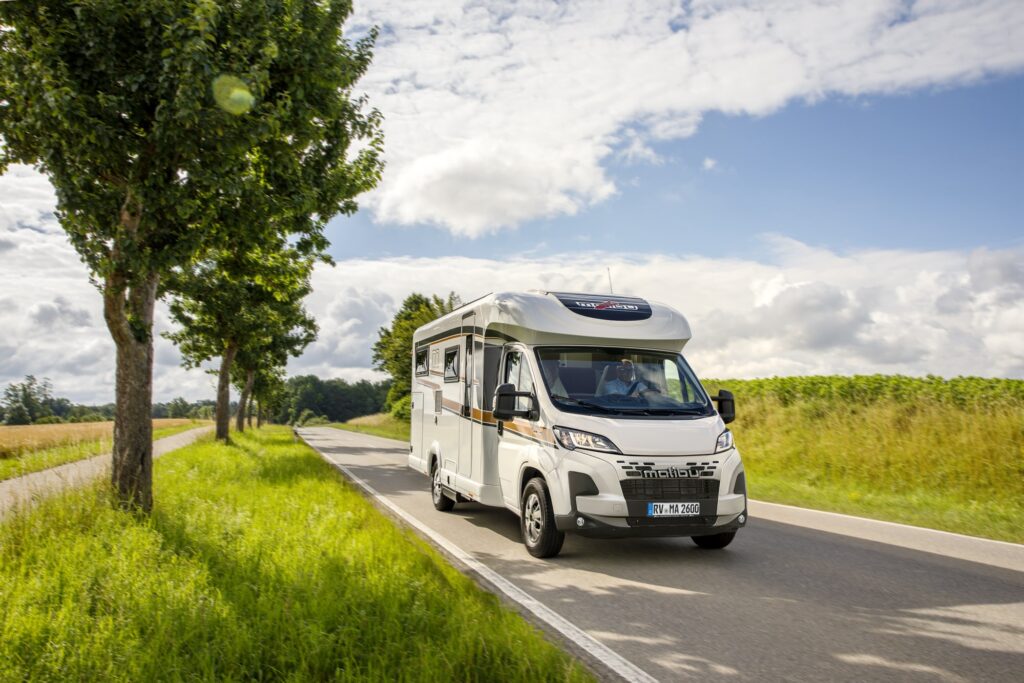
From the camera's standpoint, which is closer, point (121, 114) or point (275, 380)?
point (121, 114)

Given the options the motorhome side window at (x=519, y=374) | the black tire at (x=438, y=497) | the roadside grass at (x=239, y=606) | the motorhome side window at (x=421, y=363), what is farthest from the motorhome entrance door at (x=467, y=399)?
the motorhome side window at (x=421, y=363)

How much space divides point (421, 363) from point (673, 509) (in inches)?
268

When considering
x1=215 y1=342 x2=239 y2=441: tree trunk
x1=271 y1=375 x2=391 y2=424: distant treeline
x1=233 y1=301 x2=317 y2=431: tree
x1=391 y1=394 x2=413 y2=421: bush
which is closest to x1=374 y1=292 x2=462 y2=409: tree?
x1=391 y1=394 x2=413 y2=421: bush

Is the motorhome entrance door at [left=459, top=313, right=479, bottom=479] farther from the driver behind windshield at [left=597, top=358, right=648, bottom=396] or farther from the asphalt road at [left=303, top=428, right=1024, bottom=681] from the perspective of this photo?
the driver behind windshield at [left=597, top=358, right=648, bottom=396]

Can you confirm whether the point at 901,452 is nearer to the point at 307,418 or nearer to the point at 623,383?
the point at 623,383

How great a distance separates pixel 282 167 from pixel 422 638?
7.32 m

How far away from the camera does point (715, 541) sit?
26.2 feet

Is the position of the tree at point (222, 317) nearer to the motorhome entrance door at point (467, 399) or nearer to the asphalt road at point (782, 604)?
the motorhome entrance door at point (467, 399)

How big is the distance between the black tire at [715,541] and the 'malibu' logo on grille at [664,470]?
0.98m

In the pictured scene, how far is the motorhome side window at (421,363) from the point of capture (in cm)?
1270

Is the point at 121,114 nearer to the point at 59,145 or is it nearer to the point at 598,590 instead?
the point at 59,145

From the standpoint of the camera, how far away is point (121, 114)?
8.56m

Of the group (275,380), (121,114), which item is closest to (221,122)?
(121,114)

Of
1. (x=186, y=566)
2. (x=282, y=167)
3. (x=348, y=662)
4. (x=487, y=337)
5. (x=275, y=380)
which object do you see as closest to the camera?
(x=348, y=662)
